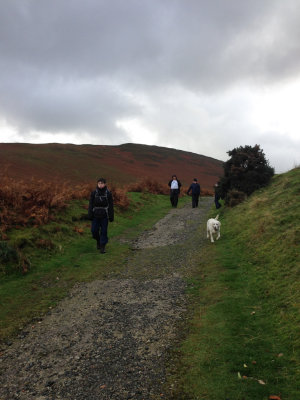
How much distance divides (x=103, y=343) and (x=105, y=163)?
1850 inches

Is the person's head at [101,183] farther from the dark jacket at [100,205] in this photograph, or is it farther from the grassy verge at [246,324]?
the grassy verge at [246,324]

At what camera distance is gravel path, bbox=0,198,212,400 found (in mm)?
3832

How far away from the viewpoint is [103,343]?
16.0 feet

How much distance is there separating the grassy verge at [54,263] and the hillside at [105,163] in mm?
17615

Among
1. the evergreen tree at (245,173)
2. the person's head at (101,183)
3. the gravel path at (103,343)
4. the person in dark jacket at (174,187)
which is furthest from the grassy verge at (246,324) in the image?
the person in dark jacket at (174,187)

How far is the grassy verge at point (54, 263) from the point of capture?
6410mm

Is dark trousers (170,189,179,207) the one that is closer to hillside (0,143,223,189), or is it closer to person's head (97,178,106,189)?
hillside (0,143,223,189)

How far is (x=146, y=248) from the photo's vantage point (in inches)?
452

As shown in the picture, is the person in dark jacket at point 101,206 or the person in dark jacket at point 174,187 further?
the person in dark jacket at point 174,187

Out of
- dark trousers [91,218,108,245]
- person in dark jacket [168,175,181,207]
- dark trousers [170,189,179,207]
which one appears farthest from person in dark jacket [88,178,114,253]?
dark trousers [170,189,179,207]

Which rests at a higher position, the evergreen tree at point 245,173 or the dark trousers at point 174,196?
the evergreen tree at point 245,173

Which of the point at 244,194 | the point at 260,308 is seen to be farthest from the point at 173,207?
the point at 260,308

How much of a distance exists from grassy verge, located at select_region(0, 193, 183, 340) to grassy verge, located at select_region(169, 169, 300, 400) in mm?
2993

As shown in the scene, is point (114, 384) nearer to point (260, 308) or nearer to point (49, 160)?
point (260, 308)
